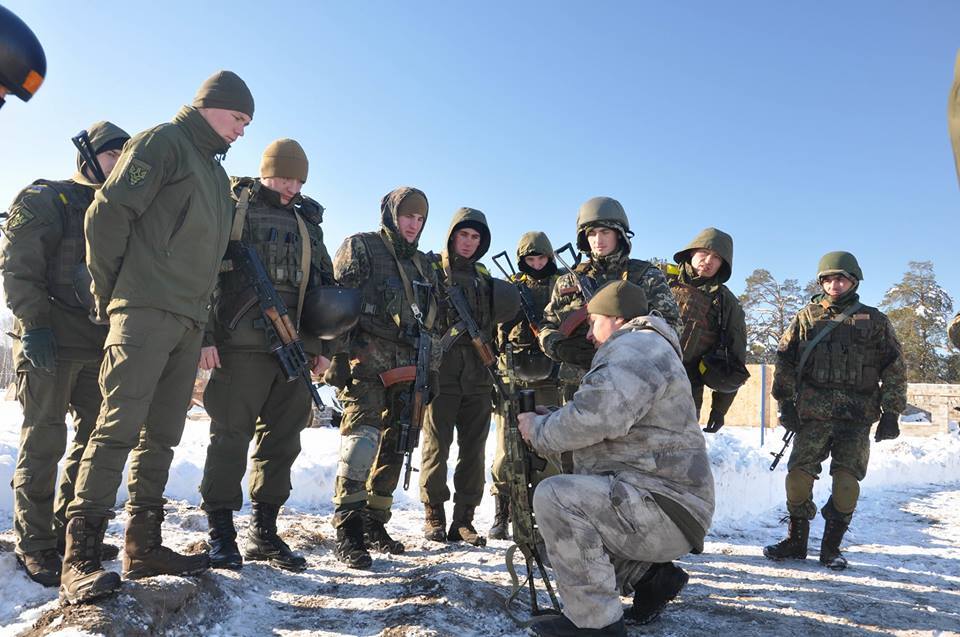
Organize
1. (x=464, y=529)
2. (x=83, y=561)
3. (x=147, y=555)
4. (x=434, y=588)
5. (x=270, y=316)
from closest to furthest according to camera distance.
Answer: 1. (x=83, y=561)
2. (x=147, y=555)
3. (x=434, y=588)
4. (x=270, y=316)
5. (x=464, y=529)

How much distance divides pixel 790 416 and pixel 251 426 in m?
4.29

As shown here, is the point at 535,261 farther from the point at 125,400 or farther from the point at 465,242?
the point at 125,400

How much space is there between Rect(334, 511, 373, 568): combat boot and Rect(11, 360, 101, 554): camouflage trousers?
150cm

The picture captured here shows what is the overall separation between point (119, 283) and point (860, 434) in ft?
17.2

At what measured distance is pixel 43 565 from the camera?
131 inches

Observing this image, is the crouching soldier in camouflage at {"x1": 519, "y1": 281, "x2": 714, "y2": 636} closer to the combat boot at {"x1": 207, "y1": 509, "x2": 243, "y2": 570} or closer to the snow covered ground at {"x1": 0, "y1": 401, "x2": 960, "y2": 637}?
the snow covered ground at {"x1": 0, "y1": 401, "x2": 960, "y2": 637}

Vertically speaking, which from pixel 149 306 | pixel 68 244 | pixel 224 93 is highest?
pixel 224 93

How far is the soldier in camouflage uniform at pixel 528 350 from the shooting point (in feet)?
17.2

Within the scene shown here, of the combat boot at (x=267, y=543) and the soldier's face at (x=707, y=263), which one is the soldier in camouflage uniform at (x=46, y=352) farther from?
the soldier's face at (x=707, y=263)

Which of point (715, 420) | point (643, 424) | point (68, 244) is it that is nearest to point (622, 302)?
point (643, 424)

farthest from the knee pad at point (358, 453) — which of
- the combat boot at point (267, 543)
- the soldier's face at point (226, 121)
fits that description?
the soldier's face at point (226, 121)

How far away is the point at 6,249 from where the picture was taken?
3.38 metres

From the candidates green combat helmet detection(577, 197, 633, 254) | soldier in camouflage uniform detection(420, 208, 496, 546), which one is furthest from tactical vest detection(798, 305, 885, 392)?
soldier in camouflage uniform detection(420, 208, 496, 546)

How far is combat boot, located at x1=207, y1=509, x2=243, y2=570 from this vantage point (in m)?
3.52
